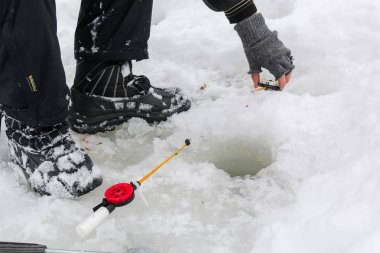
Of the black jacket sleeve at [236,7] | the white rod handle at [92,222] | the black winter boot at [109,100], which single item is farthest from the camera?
the black winter boot at [109,100]

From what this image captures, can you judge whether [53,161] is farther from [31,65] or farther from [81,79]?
[81,79]

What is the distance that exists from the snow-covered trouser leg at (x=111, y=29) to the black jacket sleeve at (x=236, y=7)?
379 mm

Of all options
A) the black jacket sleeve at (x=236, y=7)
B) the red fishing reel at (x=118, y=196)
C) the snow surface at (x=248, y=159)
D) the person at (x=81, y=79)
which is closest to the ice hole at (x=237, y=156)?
the snow surface at (x=248, y=159)

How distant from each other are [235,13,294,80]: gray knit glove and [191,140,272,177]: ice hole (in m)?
0.38

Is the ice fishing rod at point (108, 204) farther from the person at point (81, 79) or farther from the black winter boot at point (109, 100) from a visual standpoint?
the black winter boot at point (109, 100)

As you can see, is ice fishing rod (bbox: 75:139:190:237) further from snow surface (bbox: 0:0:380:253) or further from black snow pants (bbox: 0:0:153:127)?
black snow pants (bbox: 0:0:153:127)

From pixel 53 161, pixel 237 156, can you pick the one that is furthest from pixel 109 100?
pixel 237 156

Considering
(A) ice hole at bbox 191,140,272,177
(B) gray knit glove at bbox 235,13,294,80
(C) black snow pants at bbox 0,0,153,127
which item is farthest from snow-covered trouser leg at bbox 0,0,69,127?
(B) gray knit glove at bbox 235,13,294,80

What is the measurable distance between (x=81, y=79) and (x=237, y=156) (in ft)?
3.01

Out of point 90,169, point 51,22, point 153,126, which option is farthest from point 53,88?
point 153,126

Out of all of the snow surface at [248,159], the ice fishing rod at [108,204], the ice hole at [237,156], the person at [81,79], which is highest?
the person at [81,79]

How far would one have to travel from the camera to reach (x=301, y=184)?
159 centimetres

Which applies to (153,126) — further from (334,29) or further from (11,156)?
(334,29)

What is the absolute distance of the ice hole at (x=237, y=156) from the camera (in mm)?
1911
